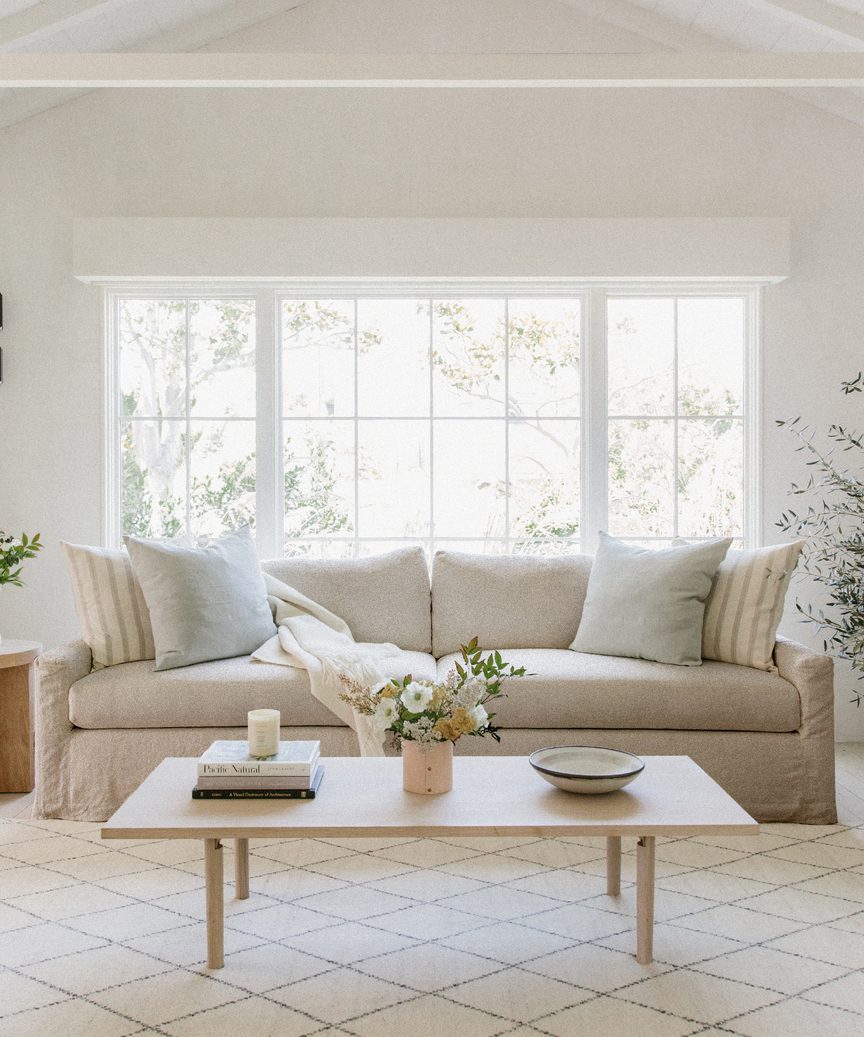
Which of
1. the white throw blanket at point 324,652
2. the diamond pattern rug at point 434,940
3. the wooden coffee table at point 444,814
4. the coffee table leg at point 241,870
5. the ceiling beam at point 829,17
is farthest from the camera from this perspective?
the ceiling beam at point 829,17

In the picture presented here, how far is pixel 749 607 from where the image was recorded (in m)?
3.75

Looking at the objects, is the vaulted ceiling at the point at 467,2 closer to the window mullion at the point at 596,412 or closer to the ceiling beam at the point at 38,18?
the ceiling beam at the point at 38,18

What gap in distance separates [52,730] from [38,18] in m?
2.74

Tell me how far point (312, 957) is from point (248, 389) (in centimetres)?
284

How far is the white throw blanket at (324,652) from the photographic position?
3.46 m

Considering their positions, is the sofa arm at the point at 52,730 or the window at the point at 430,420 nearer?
the sofa arm at the point at 52,730

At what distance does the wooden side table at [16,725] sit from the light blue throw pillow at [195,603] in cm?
55

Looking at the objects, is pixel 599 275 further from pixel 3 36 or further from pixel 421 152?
pixel 3 36

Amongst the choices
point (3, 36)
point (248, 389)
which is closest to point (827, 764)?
point (248, 389)

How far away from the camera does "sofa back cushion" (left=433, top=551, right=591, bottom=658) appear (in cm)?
412

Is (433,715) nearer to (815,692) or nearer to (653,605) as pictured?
(653,605)

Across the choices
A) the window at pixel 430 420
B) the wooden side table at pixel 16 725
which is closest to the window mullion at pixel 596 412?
the window at pixel 430 420

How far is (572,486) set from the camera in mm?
4719

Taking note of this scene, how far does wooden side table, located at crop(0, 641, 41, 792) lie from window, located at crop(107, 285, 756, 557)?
40.5 inches
